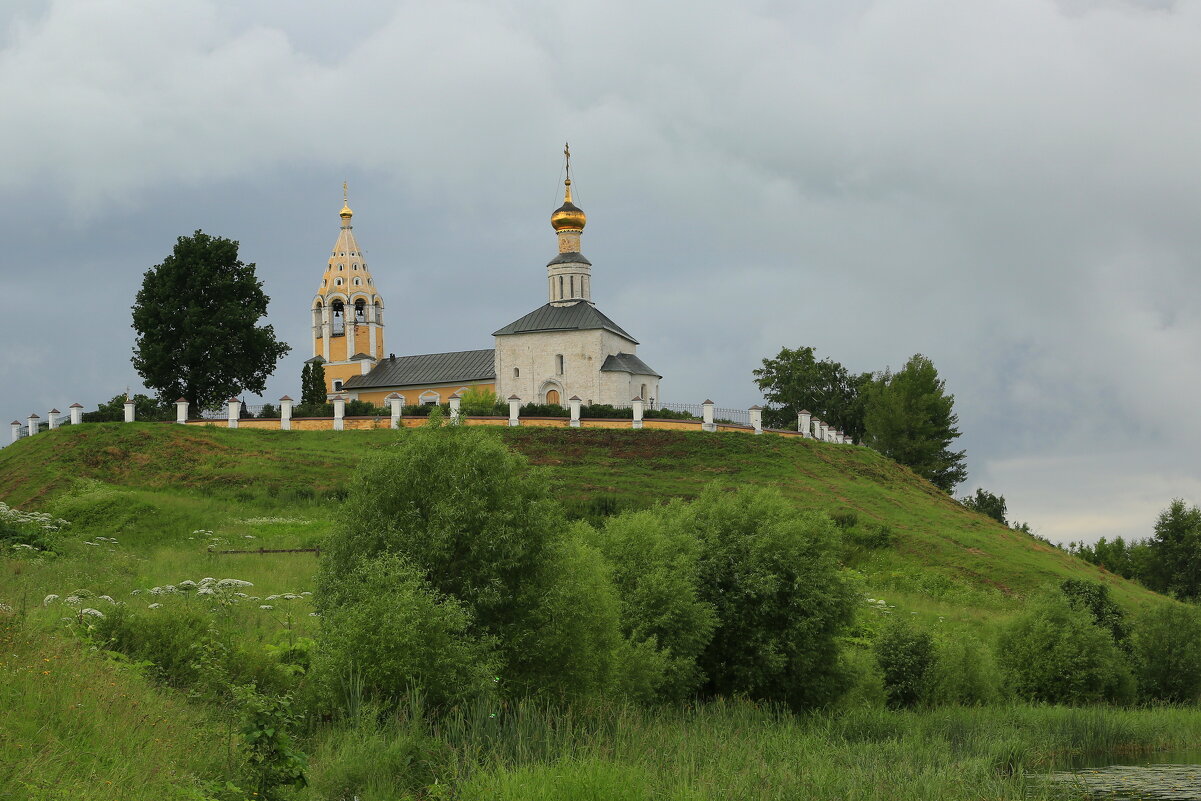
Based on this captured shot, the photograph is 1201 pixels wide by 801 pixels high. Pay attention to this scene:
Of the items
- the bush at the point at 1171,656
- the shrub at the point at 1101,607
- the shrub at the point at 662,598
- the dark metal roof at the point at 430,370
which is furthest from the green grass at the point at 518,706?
the dark metal roof at the point at 430,370

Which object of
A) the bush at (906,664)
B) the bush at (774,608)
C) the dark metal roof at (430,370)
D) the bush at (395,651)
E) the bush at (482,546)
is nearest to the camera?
the bush at (395,651)

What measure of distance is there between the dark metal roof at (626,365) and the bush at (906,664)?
108 ft

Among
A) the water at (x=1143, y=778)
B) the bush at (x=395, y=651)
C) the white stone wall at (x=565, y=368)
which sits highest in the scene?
the white stone wall at (x=565, y=368)

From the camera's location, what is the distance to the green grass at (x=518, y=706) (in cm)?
1292

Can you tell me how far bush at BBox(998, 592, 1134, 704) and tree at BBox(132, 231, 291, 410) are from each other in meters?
37.9

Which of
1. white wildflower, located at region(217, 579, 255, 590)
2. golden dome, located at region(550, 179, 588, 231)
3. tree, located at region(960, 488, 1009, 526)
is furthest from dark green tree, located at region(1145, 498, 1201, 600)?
white wildflower, located at region(217, 579, 255, 590)

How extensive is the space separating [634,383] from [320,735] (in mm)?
45405

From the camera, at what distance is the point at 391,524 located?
1806cm

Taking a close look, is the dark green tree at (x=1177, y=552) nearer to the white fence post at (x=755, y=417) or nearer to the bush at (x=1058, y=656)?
the white fence post at (x=755, y=417)

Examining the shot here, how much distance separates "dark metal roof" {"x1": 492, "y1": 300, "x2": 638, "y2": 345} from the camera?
198ft

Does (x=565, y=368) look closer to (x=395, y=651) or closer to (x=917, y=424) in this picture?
(x=917, y=424)

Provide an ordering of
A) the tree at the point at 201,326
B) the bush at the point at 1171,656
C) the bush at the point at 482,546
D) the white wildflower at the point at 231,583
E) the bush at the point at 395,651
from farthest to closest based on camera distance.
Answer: the tree at the point at 201,326
the bush at the point at 1171,656
the white wildflower at the point at 231,583
the bush at the point at 482,546
the bush at the point at 395,651

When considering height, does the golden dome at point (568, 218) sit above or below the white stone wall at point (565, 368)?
above

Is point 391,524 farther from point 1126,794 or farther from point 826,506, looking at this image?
point 826,506
